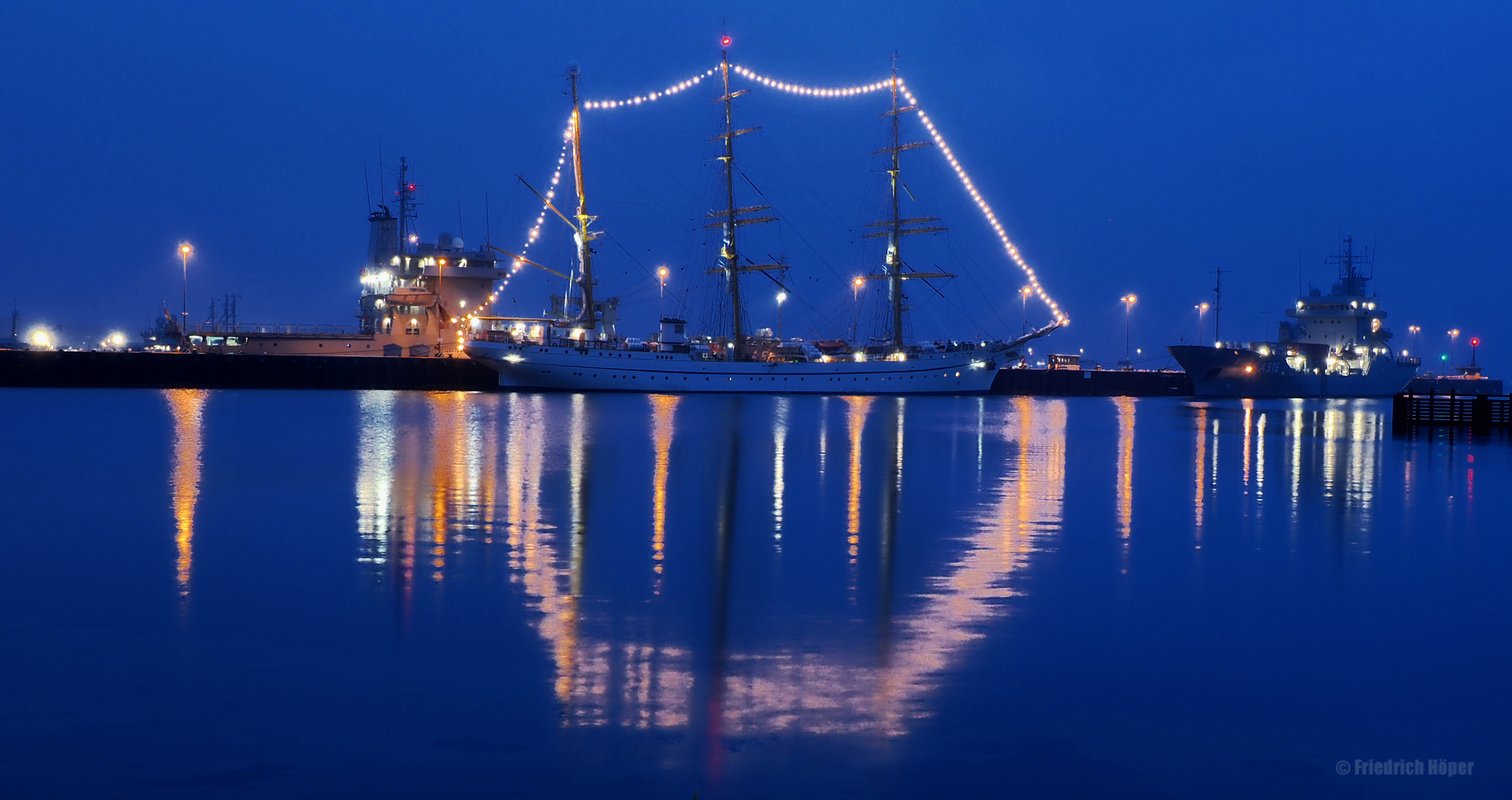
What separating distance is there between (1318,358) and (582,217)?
6053 cm

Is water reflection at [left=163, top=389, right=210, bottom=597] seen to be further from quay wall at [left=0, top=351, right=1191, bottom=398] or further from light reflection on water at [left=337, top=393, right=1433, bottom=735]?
quay wall at [left=0, top=351, right=1191, bottom=398]

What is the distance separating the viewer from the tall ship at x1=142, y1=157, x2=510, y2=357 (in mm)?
76688

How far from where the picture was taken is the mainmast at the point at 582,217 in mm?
73188

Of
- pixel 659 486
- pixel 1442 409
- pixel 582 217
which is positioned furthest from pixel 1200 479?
pixel 582 217

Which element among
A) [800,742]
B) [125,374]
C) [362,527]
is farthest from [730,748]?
[125,374]

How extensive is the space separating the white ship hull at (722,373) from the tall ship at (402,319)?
19.0 ft

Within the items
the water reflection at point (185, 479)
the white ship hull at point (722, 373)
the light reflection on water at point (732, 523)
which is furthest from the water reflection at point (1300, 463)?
the white ship hull at point (722, 373)

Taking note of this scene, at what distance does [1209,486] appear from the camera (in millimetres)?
19500

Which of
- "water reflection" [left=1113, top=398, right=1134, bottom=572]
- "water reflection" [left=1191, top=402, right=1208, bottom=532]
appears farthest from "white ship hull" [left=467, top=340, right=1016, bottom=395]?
"water reflection" [left=1113, top=398, right=1134, bottom=572]

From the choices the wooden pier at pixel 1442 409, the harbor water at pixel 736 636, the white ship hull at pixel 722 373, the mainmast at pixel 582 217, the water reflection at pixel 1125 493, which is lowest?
the harbor water at pixel 736 636

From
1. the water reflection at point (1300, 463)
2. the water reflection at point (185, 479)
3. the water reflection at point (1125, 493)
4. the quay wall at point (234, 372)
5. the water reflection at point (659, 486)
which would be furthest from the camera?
the quay wall at point (234, 372)

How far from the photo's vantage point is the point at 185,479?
17484mm

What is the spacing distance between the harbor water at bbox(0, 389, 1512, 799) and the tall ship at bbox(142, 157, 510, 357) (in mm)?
60111

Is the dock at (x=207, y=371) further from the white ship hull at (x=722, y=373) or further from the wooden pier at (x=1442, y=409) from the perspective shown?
the wooden pier at (x=1442, y=409)
